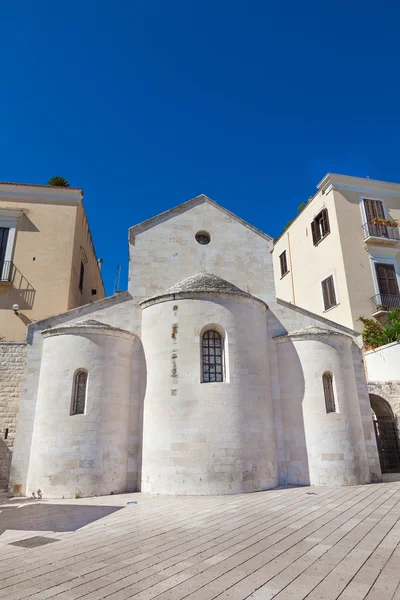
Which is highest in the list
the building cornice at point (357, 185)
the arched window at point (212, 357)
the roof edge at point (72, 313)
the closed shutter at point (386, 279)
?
the building cornice at point (357, 185)

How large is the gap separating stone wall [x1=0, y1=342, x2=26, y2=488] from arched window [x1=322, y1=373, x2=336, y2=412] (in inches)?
427

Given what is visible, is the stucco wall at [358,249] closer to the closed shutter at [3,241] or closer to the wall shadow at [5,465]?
the wall shadow at [5,465]

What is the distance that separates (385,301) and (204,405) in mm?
13132

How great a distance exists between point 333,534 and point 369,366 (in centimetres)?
1312

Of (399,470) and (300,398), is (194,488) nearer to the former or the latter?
(300,398)

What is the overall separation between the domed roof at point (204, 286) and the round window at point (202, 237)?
6.42 feet

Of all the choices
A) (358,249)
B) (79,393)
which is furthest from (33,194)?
(358,249)

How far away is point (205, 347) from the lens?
492 inches

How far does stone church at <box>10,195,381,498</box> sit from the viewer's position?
36.5 ft

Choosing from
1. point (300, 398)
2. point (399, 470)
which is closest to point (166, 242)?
point (300, 398)

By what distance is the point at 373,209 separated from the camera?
22.0 metres

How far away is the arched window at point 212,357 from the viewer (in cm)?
1220

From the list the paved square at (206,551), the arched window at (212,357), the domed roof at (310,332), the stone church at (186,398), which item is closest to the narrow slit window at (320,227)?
the stone church at (186,398)

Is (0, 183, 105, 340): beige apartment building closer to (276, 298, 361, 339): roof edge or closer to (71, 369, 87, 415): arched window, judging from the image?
(71, 369, 87, 415): arched window
